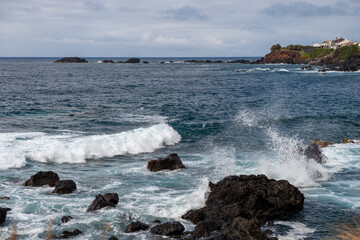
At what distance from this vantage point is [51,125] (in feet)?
105

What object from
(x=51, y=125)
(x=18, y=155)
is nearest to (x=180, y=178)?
(x=18, y=155)

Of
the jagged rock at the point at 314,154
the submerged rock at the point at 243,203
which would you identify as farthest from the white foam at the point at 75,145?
the submerged rock at the point at 243,203

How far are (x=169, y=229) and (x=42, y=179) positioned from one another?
773 cm

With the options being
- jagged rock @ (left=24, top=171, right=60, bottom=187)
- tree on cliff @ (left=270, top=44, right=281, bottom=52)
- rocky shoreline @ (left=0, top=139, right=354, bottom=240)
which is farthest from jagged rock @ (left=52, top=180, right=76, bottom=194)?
tree on cliff @ (left=270, top=44, right=281, bottom=52)

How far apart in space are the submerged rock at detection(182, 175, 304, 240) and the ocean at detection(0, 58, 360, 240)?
50cm

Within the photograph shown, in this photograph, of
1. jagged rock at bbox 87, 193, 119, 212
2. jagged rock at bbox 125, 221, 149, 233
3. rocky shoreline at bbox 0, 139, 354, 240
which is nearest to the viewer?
rocky shoreline at bbox 0, 139, 354, 240

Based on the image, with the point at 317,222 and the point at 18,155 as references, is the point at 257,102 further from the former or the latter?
the point at 317,222

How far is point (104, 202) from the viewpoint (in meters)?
14.9

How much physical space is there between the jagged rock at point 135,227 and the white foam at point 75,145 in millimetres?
10579

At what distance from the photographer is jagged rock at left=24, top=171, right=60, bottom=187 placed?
1750cm

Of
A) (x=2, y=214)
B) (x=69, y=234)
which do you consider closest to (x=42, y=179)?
(x=2, y=214)

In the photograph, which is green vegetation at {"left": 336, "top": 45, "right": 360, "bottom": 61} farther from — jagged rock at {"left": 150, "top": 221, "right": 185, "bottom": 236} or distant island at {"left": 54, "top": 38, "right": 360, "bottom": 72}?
jagged rock at {"left": 150, "top": 221, "right": 185, "bottom": 236}

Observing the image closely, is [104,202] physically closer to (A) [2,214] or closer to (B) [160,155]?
(A) [2,214]

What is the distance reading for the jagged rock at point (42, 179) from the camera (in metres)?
17.5
